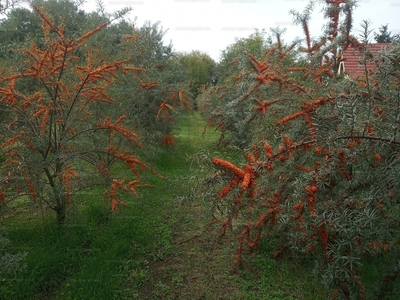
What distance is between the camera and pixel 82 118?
523 centimetres

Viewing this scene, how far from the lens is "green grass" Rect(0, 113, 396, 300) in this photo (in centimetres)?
365

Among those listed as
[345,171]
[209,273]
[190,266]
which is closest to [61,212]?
[190,266]

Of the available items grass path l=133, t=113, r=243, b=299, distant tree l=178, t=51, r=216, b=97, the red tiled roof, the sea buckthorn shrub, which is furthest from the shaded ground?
distant tree l=178, t=51, r=216, b=97

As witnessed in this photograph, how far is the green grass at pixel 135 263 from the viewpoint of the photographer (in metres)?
3.65

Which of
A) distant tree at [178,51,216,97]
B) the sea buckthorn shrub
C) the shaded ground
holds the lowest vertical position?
the shaded ground

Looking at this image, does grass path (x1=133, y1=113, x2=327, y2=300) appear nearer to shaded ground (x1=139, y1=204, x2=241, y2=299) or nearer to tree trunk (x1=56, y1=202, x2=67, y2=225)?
shaded ground (x1=139, y1=204, x2=241, y2=299)

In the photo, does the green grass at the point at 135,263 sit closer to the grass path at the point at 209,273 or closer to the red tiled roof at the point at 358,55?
the grass path at the point at 209,273

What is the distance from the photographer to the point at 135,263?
4234mm

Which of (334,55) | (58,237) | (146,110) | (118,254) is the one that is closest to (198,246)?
(118,254)

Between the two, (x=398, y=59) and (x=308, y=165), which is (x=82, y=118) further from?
(x=398, y=59)

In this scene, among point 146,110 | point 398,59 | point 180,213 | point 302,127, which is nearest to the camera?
point 398,59

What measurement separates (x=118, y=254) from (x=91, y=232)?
69cm

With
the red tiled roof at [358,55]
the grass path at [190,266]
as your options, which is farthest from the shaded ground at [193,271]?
the red tiled roof at [358,55]

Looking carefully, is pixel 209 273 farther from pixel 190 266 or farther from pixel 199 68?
pixel 199 68
